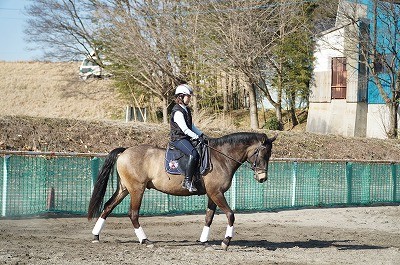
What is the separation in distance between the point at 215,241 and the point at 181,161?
6.15 ft

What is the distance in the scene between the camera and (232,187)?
20.1 metres

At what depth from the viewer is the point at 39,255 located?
10898 millimetres

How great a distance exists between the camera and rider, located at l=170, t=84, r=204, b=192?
42.6 feet

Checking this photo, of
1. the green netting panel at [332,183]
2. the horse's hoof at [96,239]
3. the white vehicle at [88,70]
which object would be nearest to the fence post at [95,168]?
the horse's hoof at [96,239]

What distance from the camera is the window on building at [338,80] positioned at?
1750 inches

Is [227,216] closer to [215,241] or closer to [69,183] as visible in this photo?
[215,241]

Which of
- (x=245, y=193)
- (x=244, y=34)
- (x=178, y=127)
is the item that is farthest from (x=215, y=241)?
(x=244, y=34)

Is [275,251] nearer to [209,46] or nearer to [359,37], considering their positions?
[209,46]

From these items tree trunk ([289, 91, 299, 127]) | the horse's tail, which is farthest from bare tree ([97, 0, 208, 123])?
the horse's tail

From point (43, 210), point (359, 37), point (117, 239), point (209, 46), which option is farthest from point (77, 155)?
point (359, 37)

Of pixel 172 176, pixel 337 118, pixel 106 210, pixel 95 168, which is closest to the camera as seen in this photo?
pixel 172 176

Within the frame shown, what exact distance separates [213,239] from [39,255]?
4.31 meters

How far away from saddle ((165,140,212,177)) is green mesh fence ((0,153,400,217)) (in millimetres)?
1562

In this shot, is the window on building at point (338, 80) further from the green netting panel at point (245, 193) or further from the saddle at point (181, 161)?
the saddle at point (181, 161)
